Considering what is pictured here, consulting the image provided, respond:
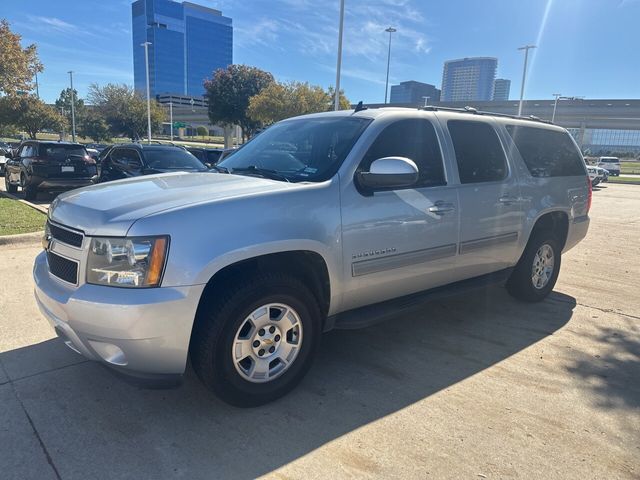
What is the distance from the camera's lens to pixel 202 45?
358 ft

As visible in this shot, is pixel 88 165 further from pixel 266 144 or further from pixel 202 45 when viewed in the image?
pixel 202 45

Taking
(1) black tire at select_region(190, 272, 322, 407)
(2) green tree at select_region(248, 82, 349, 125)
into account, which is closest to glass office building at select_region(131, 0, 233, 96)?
(2) green tree at select_region(248, 82, 349, 125)

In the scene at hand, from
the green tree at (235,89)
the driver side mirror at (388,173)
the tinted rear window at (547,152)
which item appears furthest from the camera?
the green tree at (235,89)

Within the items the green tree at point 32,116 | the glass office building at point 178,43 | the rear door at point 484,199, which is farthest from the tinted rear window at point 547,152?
the glass office building at point 178,43

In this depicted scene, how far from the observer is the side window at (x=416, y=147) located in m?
3.64

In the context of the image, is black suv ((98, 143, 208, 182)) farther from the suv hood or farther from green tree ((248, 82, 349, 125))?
green tree ((248, 82, 349, 125))

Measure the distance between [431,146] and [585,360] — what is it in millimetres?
2218

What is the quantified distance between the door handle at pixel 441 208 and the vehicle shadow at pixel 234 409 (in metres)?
1.21

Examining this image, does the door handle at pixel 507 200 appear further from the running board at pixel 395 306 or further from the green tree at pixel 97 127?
the green tree at pixel 97 127

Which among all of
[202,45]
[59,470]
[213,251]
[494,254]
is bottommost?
[59,470]

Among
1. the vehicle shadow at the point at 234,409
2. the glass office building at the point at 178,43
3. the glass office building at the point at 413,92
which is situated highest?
the glass office building at the point at 178,43

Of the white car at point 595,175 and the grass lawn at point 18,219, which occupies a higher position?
the white car at point 595,175

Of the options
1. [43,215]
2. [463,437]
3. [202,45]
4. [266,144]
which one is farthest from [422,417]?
[202,45]

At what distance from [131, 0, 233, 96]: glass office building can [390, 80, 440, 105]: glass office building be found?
46.3 m
